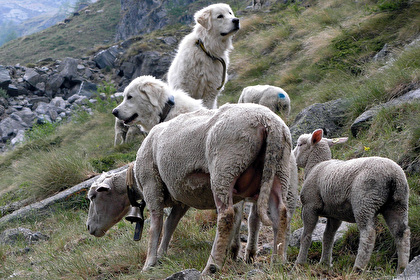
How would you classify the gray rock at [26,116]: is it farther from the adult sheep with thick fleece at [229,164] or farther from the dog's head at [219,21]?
the adult sheep with thick fleece at [229,164]

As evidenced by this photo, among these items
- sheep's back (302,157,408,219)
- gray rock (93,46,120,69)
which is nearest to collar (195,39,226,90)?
sheep's back (302,157,408,219)

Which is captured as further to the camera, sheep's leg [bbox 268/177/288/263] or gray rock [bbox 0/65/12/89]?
gray rock [bbox 0/65/12/89]

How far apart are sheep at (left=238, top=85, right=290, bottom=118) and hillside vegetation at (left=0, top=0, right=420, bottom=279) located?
357 millimetres

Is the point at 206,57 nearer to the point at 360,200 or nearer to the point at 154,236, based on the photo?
the point at 154,236

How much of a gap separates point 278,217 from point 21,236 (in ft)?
16.6

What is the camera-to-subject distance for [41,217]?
27.0 ft

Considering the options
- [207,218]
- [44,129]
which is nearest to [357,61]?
[207,218]

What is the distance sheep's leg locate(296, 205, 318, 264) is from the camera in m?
4.32

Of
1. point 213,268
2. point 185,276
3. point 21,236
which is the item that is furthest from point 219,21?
point 185,276

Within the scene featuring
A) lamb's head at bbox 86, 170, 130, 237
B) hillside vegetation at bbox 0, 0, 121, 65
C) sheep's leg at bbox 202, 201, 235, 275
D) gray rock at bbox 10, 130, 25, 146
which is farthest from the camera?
hillside vegetation at bbox 0, 0, 121, 65

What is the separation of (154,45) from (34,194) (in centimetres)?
2478

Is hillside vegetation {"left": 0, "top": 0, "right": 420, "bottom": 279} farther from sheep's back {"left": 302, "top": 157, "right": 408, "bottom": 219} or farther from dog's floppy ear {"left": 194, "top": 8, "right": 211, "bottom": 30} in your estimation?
dog's floppy ear {"left": 194, "top": 8, "right": 211, "bottom": 30}

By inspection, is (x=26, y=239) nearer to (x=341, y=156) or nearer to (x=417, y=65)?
(x=341, y=156)

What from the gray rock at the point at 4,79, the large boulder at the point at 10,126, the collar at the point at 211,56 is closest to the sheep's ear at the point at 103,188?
the collar at the point at 211,56
